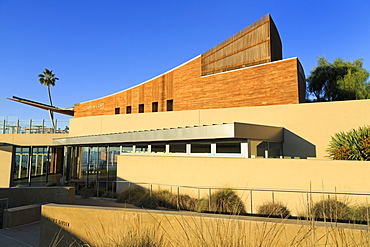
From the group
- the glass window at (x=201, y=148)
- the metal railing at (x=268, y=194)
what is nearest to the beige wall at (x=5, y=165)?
the metal railing at (x=268, y=194)

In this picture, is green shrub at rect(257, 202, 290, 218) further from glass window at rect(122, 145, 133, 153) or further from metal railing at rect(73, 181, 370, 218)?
glass window at rect(122, 145, 133, 153)

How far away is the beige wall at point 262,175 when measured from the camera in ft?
27.5

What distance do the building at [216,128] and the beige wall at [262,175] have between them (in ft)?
0.13

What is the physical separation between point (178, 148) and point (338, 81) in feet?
56.1

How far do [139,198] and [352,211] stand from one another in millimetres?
7968

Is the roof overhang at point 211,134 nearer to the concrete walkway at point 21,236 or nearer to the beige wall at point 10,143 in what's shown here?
the concrete walkway at point 21,236

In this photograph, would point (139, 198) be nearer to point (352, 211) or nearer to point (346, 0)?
point (352, 211)

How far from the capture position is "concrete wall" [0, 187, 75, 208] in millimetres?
10875

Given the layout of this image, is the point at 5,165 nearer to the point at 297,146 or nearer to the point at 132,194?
the point at 132,194

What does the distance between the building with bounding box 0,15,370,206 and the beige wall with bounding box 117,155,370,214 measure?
38mm

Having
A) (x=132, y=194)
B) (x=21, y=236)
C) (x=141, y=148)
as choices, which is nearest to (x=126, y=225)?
(x=21, y=236)

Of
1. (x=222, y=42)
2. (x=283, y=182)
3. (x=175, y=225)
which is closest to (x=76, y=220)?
(x=175, y=225)

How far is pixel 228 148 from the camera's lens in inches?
490

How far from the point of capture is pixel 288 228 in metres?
3.91
